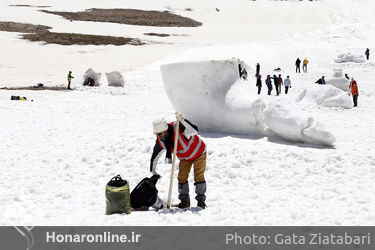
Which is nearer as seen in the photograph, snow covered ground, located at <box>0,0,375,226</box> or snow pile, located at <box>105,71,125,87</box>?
snow covered ground, located at <box>0,0,375,226</box>

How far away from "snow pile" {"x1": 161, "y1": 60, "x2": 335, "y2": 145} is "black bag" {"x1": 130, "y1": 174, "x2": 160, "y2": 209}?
4.03 meters

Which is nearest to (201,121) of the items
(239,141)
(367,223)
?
(239,141)

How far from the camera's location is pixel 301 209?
640cm

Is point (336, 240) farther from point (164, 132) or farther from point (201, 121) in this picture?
point (201, 121)

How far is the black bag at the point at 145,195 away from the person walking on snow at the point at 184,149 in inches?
11.0

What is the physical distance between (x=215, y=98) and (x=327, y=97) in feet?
29.6

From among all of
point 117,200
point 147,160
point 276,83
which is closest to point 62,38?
point 276,83

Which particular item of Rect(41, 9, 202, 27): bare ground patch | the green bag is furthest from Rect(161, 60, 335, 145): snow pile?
Rect(41, 9, 202, 27): bare ground patch

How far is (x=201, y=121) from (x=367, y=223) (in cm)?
611

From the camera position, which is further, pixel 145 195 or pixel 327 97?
pixel 327 97

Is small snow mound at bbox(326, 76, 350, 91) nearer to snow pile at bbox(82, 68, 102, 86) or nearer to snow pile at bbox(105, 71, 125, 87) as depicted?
snow pile at bbox(105, 71, 125, 87)

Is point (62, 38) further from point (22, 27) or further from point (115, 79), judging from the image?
point (115, 79)

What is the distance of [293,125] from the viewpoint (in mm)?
9430

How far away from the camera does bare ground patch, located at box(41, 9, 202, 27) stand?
64.4 m
